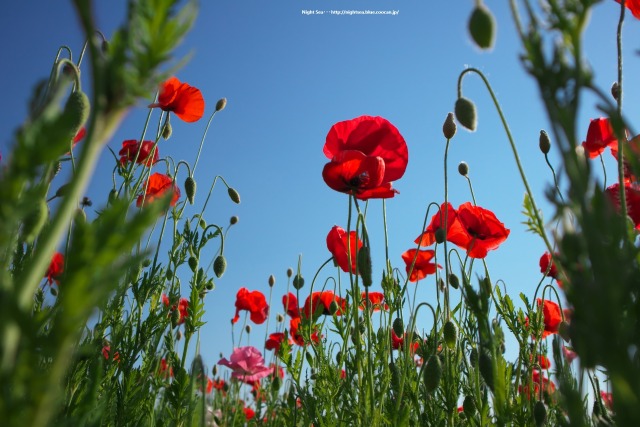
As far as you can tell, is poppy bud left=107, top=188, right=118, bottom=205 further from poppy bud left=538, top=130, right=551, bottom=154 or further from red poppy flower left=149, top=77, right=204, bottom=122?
poppy bud left=538, top=130, right=551, bottom=154

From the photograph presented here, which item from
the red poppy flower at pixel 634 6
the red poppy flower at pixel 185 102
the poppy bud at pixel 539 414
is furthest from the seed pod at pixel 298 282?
the red poppy flower at pixel 634 6

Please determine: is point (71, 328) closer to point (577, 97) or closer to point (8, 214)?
point (8, 214)

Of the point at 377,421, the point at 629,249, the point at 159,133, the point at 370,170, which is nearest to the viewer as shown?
the point at 629,249

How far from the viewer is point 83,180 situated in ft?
1.33

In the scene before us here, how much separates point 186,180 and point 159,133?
1.10 feet

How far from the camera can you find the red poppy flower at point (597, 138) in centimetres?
238

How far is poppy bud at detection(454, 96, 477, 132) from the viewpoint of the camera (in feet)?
4.88

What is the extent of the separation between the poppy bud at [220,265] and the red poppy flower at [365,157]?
1073mm

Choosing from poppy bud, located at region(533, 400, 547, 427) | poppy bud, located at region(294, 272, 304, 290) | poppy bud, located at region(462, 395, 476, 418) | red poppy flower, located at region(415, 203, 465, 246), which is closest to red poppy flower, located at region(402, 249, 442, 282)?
red poppy flower, located at region(415, 203, 465, 246)

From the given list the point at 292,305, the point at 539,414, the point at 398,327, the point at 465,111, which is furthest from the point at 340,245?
the point at 292,305

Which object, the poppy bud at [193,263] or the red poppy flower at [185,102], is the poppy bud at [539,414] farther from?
the red poppy flower at [185,102]

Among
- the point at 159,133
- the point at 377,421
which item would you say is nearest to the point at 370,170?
the point at 377,421

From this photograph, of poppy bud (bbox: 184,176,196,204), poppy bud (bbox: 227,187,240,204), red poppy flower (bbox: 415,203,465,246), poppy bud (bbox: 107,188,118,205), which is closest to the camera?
poppy bud (bbox: 107,188,118,205)

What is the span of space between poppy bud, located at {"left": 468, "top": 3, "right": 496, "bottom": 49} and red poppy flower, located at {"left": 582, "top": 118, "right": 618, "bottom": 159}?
1.54m
